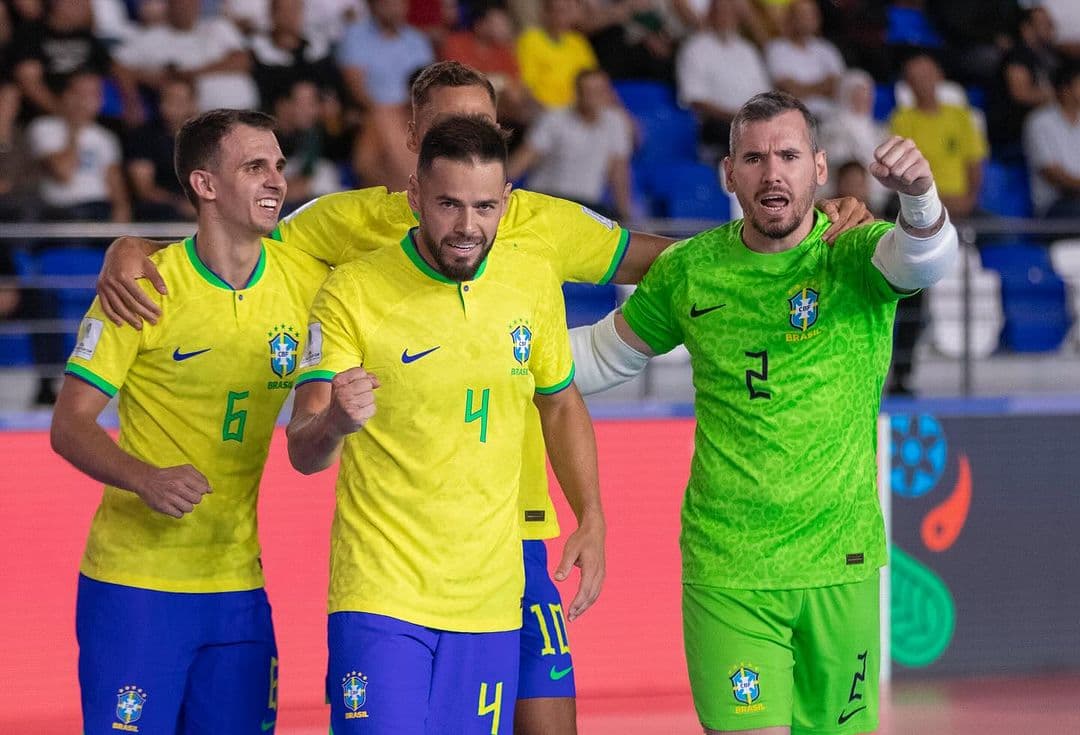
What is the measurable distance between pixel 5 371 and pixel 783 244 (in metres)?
4.92

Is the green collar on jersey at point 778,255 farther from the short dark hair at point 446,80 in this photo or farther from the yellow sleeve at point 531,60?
the yellow sleeve at point 531,60

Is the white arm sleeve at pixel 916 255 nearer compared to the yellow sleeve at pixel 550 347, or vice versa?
the white arm sleeve at pixel 916 255

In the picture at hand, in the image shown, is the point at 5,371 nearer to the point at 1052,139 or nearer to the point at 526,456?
the point at 526,456

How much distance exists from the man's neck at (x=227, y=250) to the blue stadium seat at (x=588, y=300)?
4244mm

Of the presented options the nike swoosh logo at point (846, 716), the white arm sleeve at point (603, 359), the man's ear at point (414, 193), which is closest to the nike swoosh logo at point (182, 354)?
the man's ear at point (414, 193)

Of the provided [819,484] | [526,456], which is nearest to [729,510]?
[819,484]

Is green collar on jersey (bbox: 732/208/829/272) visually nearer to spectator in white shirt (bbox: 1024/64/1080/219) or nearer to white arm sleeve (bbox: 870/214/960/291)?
white arm sleeve (bbox: 870/214/960/291)

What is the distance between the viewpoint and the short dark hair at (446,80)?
4.64 metres

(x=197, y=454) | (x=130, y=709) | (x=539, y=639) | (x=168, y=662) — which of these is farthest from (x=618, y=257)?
(x=130, y=709)

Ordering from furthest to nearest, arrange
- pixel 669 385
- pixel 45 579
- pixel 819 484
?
pixel 669 385, pixel 45 579, pixel 819 484

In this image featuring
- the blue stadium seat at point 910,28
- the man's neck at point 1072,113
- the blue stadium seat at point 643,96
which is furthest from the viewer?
the blue stadium seat at point 910,28

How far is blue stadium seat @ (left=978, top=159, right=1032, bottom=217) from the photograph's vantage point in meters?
11.7

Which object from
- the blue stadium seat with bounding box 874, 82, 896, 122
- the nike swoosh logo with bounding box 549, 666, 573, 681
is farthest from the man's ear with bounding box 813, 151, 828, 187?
the blue stadium seat with bounding box 874, 82, 896, 122

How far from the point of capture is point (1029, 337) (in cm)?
984
